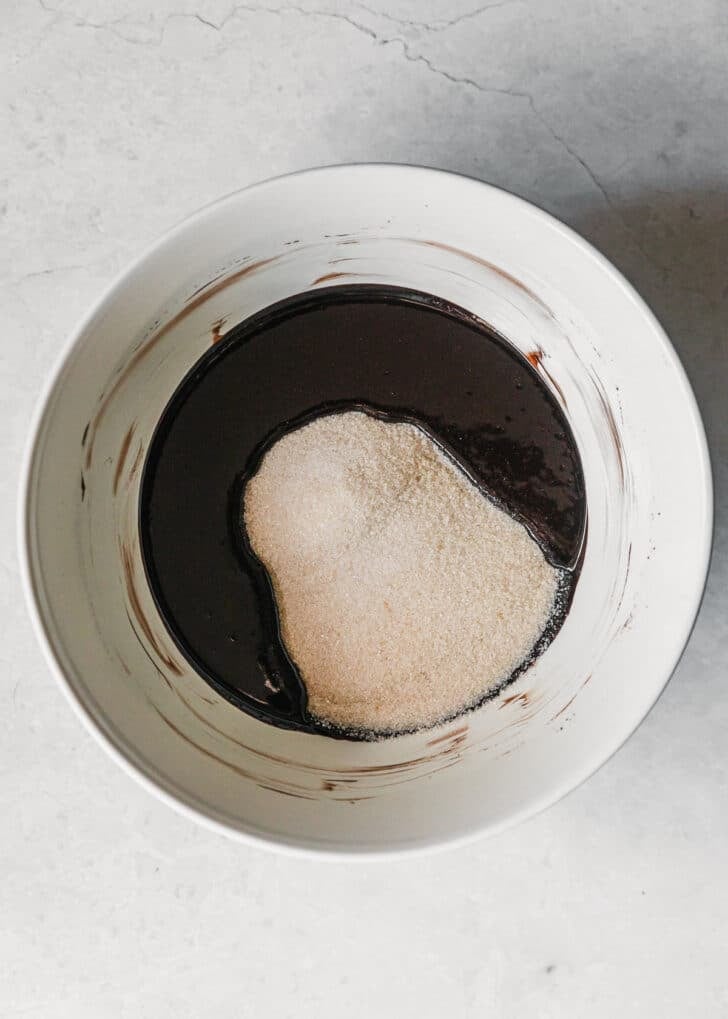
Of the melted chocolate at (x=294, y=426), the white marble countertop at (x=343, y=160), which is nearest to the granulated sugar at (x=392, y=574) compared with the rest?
the melted chocolate at (x=294, y=426)

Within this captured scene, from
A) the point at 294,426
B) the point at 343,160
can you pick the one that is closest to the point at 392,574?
the point at 294,426

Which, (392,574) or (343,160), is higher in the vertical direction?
(343,160)

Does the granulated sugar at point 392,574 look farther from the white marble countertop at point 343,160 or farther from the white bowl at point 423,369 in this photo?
the white marble countertop at point 343,160

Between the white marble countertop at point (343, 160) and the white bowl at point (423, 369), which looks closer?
the white bowl at point (423, 369)

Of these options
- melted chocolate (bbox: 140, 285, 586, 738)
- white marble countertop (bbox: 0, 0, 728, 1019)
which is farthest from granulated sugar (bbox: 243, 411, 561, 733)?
white marble countertop (bbox: 0, 0, 728, 1019)

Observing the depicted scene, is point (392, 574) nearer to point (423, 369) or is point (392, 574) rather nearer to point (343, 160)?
point (423, 369)

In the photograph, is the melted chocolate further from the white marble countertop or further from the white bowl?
the white marble countertop

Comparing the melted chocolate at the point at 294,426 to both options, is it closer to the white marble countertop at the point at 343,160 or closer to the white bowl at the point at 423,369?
the white bowl at the point at 423,369
